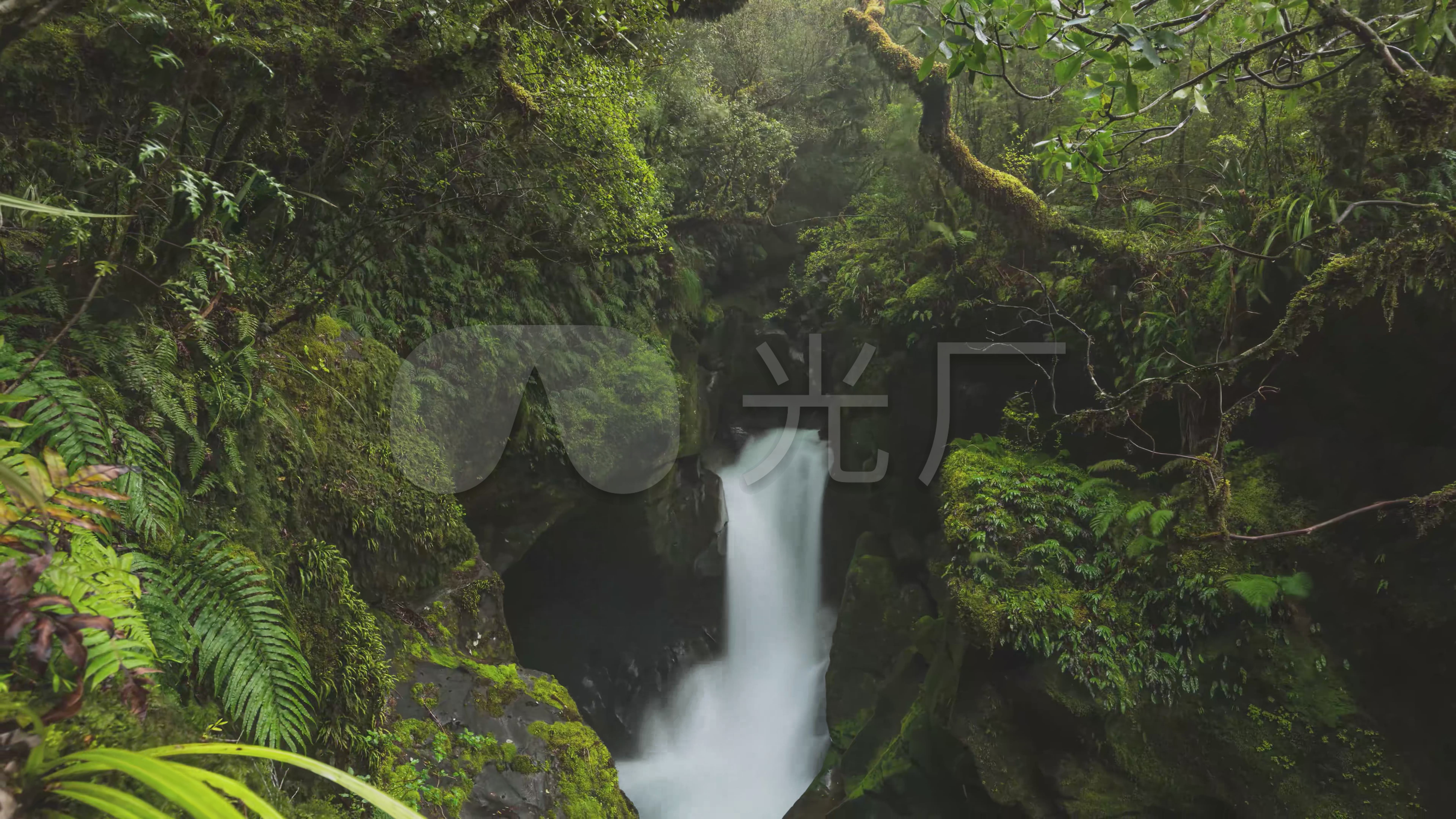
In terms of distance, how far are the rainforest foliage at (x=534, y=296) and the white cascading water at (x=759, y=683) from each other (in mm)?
1218

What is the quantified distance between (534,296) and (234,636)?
5.00m

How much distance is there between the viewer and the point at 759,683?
9562 mm

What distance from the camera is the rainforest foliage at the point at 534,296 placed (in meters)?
2.12

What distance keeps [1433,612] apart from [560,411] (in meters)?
6.72

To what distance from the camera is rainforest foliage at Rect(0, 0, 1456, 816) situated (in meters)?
2.12

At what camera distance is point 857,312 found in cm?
940

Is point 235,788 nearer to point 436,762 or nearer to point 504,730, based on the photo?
point 436,762

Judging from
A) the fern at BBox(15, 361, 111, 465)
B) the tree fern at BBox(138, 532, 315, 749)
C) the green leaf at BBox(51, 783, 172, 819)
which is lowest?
the tree fern at BBox(138, 532, 315, 749)

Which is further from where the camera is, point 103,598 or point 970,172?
point 970,172

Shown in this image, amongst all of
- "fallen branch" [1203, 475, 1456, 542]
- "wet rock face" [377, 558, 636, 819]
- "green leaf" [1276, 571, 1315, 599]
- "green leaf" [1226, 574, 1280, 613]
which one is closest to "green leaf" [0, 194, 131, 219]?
"wet rock face" [377, 558, 636, 819]

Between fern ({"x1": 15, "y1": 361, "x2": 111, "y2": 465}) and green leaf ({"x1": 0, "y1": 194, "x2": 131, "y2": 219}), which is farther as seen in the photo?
fern ({"x1": 15, "y1": 361, "x2": 111, "y2": 465})

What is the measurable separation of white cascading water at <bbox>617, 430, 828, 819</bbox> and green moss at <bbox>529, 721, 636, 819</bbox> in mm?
4195

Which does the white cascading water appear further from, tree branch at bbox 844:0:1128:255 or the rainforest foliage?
tree branch at bbox 844:0:1128:255

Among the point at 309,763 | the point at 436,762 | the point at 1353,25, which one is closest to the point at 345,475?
the point at 436,762
